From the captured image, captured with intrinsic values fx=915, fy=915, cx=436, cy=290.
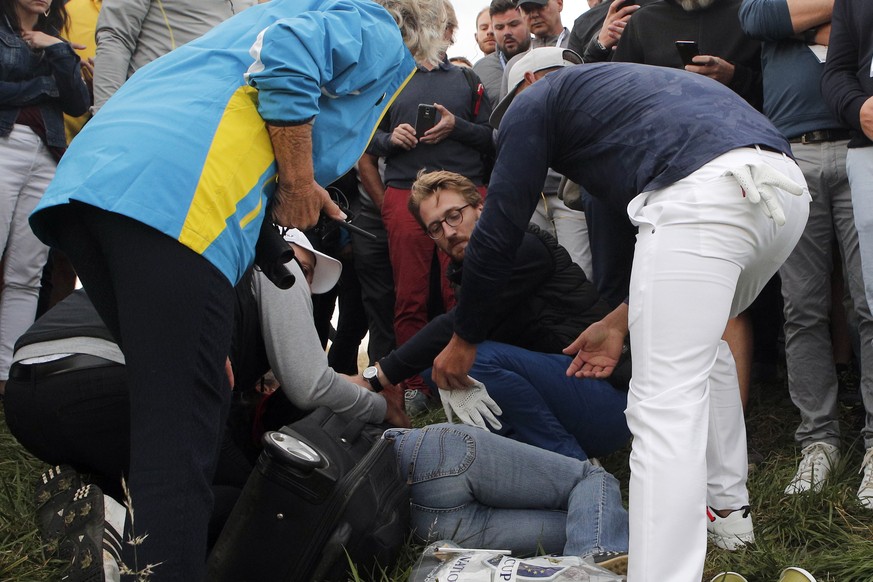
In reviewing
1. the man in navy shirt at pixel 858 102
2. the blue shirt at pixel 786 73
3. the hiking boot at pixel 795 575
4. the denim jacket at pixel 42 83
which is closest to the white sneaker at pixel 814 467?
the man in navy shirt at pixel 858 102

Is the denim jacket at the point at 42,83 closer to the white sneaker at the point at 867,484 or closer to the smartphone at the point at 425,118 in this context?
the smartphone at the point at 425,118

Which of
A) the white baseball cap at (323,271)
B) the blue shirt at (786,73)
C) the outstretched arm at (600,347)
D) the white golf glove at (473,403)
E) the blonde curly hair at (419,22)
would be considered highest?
the blonde curly hair at (419,22)

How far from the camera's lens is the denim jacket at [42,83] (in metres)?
3.75

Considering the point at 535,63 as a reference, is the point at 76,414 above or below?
below

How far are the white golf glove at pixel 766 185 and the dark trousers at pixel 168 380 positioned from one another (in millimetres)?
1154

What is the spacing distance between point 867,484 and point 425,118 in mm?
2480

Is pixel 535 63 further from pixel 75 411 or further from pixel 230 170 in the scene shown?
pixel 75 411

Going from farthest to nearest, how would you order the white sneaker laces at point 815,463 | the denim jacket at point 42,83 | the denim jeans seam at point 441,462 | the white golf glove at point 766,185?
the denim jacket at point 42,83, the white sneaker laces at point 815,463, the denim jeans seam at point 441,462, the white golf glove at point 766,185

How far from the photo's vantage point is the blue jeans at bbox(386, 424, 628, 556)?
2521 millimetres

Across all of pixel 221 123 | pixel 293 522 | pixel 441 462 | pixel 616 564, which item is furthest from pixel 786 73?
pixel 293 522

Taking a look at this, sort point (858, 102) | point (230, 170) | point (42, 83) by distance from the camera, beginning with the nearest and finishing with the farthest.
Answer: point (230, 170) → point (858, 102) → point (42, 83)

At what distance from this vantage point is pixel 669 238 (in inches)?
80.3

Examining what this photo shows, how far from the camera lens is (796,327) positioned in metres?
3.27

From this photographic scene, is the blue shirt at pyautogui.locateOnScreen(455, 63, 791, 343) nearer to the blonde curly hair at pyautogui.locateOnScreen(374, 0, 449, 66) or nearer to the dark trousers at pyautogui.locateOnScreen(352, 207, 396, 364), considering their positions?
the blonde curly hair at pyautogui.locateOnScreen(374, 0, 449, 66)
